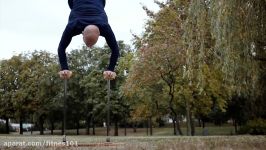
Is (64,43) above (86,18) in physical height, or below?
below

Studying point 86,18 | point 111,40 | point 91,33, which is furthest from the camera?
point 111,40

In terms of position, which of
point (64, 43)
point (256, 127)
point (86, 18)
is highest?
point (86, 18)

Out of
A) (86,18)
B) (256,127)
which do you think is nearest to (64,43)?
(86,18)

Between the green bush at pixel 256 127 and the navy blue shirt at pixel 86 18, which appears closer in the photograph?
the navy blue shirt at pixel 86 18

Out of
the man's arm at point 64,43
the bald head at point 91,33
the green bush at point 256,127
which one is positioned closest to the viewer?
the bald head at point 91,33

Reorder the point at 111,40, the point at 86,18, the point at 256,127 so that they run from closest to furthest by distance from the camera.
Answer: the point at 86,18
the point at 111,40
the point at 256,127

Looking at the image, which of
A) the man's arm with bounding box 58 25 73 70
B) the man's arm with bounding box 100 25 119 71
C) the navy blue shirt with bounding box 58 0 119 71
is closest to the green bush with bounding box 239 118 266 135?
the man's arm with bounding box 100 25 119 71

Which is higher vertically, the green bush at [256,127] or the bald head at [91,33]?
the bald head at [91,33]

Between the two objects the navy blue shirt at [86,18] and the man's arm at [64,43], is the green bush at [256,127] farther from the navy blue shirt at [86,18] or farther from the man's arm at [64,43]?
the navy blue shirt at [86,18]

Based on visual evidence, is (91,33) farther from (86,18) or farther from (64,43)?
(64,43)

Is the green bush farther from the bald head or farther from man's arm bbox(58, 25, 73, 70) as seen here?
the bald head

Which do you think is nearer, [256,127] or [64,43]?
[64,43]

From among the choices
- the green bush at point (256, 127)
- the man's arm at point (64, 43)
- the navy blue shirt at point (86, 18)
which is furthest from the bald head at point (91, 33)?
the green bush at point (256, 127)

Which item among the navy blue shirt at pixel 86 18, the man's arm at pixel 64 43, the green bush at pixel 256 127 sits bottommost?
the green bush at pixel 256 127
